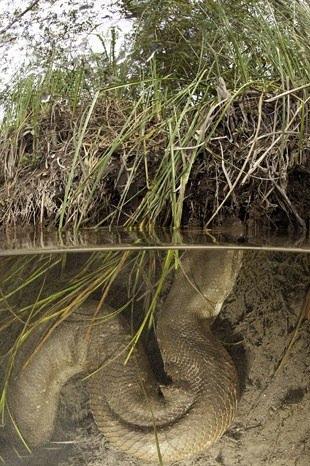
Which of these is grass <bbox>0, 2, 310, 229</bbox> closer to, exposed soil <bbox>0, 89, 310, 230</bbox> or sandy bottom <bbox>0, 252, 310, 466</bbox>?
exposed soil <bbox>0, 89, 310, 230</bbox>

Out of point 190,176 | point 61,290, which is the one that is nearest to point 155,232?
point 190,176

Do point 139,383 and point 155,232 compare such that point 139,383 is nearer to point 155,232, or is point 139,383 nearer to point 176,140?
point 155,232

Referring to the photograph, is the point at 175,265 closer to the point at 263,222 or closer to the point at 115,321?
the point at 115,321

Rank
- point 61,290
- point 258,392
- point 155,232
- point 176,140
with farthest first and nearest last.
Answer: point 176,140, point 155,232, point 61,290, point 258,392

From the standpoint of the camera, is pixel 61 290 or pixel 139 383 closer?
pixel 139 383

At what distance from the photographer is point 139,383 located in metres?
1.16

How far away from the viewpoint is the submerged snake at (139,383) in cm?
104

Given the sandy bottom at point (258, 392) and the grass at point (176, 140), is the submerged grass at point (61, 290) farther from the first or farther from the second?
the grass at point (176, 140)

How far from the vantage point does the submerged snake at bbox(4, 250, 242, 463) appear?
1037mm

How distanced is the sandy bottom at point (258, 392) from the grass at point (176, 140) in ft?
1.91

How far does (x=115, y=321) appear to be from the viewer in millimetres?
1307

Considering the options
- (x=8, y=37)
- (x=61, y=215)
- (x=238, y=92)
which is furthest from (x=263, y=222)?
(x=8, y=37)

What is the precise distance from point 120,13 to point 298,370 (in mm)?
1847

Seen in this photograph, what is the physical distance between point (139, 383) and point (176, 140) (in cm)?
111
